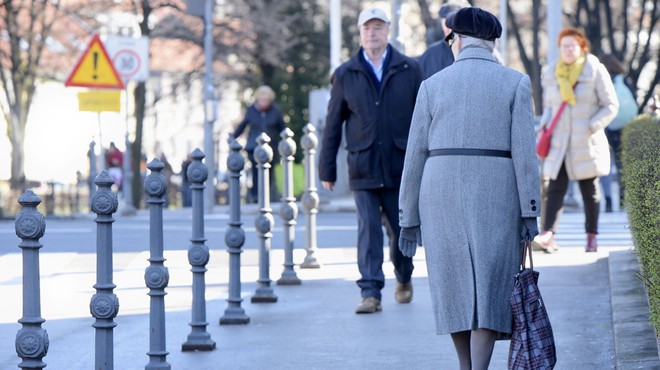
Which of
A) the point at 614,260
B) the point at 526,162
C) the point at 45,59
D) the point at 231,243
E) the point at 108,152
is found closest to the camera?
the point at 526,162

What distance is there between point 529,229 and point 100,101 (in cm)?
1403

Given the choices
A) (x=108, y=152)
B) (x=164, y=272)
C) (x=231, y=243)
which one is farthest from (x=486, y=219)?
(x=108, y=152)

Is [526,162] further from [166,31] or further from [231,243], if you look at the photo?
[166,31]

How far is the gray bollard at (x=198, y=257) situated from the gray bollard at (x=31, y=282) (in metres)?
2.01

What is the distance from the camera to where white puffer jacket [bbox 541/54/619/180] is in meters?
13.1

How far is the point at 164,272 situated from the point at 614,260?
5.00m

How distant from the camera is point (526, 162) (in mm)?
6523

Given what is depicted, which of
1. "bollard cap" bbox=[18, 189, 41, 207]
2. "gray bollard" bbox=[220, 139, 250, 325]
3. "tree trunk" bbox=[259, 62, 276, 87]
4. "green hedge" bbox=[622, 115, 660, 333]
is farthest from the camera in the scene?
"tree trunk" bbox=[259, 62, 276, 87]

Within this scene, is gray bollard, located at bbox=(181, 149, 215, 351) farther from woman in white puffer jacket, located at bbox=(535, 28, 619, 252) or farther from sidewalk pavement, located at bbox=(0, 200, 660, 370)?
woman in white puffer jacket, located at bbox=(535, 28, 619, 252)

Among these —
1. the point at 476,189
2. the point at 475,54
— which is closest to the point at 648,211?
the point at 476,189

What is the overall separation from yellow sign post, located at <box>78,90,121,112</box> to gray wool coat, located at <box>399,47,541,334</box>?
44.6 feet

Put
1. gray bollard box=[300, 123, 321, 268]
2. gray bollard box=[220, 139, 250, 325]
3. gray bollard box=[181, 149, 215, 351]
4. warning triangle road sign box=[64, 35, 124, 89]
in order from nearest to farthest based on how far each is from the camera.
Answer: gray bollard box=[181, 149, 215, 351], gray bollard box=[220, 139, 250, 325], gray bollard box=[300, 123, 321, 268], warning triangle road sign box=[64, 35, 124, 89]

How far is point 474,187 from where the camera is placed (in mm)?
6551

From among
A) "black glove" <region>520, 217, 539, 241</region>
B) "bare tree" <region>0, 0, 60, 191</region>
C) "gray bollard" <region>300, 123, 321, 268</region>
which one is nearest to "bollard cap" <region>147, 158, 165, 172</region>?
"black glove" <region>520, 217, 539, 241</region>
